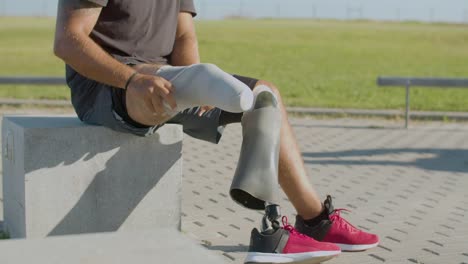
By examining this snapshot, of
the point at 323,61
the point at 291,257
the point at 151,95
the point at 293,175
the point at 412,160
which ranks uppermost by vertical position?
the point at 151,95

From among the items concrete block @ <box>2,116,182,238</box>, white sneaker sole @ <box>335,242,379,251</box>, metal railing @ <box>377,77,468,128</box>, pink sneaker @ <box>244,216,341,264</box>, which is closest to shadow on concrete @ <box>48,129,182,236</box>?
concrete block @ <box>2,116,182,238</box>

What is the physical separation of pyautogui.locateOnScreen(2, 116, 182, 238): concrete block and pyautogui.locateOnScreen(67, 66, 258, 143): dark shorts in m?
0.10

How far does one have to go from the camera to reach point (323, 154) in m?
Result: 8.16

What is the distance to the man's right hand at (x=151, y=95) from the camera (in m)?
3.71

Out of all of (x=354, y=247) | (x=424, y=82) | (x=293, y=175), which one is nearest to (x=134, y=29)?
(x=293, y=175)

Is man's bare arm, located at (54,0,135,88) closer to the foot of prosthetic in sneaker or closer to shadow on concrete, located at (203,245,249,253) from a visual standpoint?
the foot of prosthetic in sneaker

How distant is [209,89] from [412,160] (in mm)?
4611

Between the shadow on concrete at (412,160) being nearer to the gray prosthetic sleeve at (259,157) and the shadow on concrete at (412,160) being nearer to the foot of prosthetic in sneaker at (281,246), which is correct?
the foot of prosthetic in sneaker at (281,246)

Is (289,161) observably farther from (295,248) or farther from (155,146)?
(155,146)

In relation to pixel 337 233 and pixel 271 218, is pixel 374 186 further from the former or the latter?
pixel 271 218

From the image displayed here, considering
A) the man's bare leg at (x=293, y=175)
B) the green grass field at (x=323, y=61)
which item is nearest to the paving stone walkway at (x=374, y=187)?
the man's bare leg at (x=293, y=175)

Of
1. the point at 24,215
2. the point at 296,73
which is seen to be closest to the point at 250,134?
the point at 24,215

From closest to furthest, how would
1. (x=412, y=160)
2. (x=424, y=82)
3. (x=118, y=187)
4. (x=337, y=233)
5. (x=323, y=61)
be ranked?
1. (x=337, y=233)
2. (x=118, y=187)
3. (x=412, y=160)
4. (x=424, y=82)
5. (x=323, y=61)

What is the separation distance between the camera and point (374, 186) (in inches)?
262
